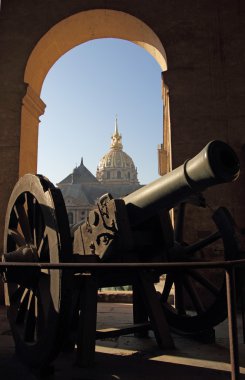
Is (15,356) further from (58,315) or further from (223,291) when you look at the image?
(223,291)

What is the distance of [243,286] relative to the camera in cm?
337

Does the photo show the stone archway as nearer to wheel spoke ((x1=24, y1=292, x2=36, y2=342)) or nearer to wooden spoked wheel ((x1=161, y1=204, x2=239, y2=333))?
wooden spoked wheel ((x1=161, y1=204, x2=239, y2=333))

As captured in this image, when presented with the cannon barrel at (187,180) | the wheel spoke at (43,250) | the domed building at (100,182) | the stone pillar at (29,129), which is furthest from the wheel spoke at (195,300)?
the domed building at (100,182)

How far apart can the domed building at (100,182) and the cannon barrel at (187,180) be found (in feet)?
167

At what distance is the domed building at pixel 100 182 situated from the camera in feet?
203

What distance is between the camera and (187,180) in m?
3.11

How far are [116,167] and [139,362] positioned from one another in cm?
7627

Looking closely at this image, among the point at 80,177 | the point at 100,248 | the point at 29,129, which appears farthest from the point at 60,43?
the point at 80,177

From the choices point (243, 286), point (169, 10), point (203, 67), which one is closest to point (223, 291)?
point (243, 286)

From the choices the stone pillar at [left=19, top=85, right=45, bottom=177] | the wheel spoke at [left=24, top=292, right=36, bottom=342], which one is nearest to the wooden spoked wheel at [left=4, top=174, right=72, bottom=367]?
the wheel spoke at [left=24, top=292, right=36, bottom=342]

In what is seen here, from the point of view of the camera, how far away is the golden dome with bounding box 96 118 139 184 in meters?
78.2

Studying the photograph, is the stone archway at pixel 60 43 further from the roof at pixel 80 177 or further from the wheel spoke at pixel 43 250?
the roof at pixel 80 177

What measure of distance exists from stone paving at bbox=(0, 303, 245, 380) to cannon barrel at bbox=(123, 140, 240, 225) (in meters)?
1.29

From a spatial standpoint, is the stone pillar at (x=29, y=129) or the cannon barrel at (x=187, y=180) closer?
the cannon barrel at (x=187, y=180)
